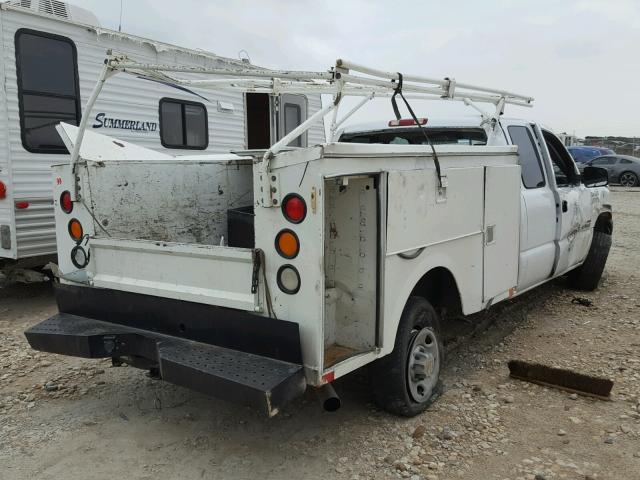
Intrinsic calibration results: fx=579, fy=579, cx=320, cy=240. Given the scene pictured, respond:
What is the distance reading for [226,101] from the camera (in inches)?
334

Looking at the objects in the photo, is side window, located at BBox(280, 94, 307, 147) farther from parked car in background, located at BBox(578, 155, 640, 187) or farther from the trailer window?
parked car in background, located at BBox(578, 155, 640, 187)

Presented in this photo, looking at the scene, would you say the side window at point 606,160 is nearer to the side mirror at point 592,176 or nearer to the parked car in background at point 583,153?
the parked car in background at point 583,153

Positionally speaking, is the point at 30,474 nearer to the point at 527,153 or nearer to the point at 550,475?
the point at 550,475

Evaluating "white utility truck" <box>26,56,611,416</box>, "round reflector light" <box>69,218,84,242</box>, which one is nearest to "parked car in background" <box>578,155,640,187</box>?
"white utility truck" <box>26,56,611,416</box>

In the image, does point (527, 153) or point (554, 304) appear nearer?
point (527, 153)

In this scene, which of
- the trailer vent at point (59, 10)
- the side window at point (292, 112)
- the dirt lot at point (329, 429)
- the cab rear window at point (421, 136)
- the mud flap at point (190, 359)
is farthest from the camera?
the side window at point (292, 112)

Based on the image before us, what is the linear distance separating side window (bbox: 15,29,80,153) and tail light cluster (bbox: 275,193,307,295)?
14.3ft

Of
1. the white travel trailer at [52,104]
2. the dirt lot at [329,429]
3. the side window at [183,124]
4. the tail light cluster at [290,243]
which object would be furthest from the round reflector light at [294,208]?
the side window at [183,124]

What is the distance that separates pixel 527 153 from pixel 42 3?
5.19m

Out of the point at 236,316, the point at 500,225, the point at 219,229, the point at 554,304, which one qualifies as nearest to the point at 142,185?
the point at 219,229

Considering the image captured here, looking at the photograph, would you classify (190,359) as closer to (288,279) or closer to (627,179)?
(288,279)

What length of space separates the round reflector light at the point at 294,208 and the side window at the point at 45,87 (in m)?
4.35

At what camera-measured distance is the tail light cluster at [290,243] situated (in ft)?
8.95

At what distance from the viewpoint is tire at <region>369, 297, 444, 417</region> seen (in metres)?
3.31
